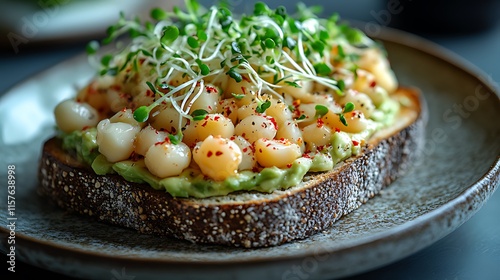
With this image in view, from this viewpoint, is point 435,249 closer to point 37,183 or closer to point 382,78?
point 382,78

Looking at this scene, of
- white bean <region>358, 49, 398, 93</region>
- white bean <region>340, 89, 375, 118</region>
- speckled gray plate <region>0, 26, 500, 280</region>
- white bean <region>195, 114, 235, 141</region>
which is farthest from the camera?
white bean <region>358, 49, 398, 93</region>

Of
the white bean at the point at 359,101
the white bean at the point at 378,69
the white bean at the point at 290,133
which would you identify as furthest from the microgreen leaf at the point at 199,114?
the white bean at the point at 378,69

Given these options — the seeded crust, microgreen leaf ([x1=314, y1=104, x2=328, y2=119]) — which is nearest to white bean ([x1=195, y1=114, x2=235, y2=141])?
the seeded crust

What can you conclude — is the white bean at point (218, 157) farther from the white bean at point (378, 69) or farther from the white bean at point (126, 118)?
the white bean at point (378, 69)

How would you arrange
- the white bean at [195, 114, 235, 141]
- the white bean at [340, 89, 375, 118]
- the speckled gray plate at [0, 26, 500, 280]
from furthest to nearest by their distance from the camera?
the white bean at [340, 89, 375, 118] < the white bean at [195, 114, 235, 141] < the speckled gray plate at [0, 26, 500, 280]

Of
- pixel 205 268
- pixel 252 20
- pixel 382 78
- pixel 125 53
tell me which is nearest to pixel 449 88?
pixel 382 78

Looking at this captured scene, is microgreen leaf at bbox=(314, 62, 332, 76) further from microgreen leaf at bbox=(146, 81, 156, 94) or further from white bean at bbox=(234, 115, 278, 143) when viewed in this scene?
microgreen leaf at bbox=(146, 81, 156, 94)
